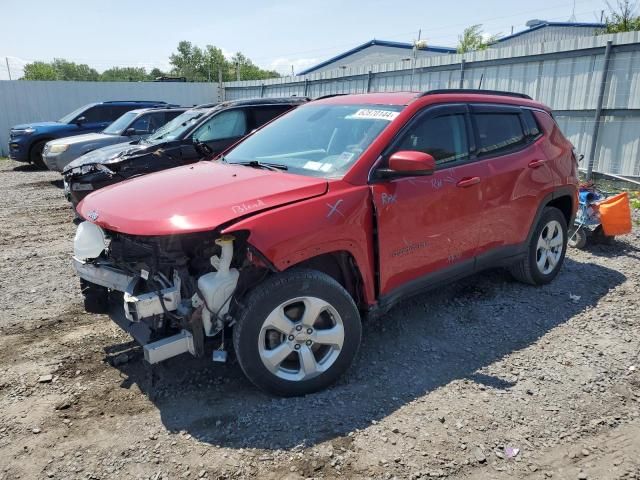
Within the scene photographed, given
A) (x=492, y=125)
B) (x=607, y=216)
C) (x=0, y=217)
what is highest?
(x=492, y=125)

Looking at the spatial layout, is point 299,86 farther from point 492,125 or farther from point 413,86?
point 492,125

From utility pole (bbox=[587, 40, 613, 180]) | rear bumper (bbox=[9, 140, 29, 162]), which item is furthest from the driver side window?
rear bumper (bbox=[9, 140, 29, 162])

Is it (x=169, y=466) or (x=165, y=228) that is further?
(x=165, y=228)

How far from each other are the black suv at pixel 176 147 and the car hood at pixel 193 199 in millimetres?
3593

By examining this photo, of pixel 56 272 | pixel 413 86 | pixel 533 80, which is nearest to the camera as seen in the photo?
pixel 56 272

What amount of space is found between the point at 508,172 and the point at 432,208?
1066mm

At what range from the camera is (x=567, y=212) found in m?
5.27

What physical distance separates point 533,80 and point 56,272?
371 inches

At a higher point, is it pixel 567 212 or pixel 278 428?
pixel 567 212

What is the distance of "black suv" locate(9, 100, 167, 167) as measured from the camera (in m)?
13.4

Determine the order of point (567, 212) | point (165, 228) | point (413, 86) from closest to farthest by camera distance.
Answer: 1. point (165, 228)
2. point (567, 212)
3. point (413, 86)

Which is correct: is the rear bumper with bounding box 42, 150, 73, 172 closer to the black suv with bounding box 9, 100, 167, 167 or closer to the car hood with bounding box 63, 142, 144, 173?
the black suv with bounding box 9, 100, 167, 167

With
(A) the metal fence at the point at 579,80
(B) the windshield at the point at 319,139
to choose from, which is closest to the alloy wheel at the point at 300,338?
(B) the windshield at the point at 319,139

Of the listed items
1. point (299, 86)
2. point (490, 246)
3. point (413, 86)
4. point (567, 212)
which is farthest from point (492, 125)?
point (299, 86)
